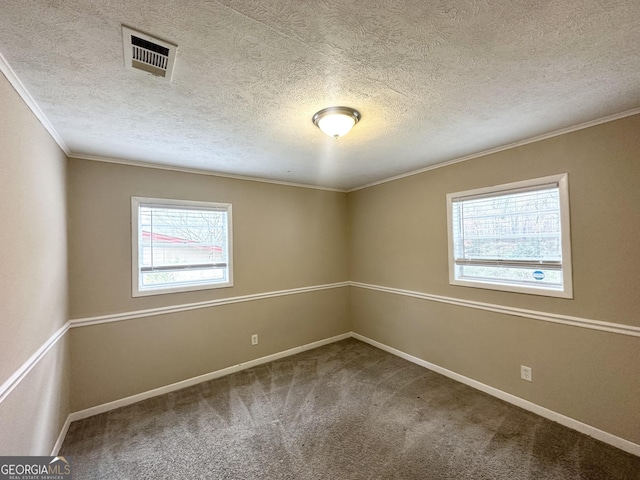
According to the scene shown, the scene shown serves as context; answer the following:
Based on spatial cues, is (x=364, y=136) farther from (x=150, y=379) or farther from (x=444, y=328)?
(x=150, y=379)

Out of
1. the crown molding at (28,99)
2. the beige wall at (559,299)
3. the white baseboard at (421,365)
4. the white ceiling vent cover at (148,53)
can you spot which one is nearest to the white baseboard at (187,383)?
the white baseboard at (421,365)

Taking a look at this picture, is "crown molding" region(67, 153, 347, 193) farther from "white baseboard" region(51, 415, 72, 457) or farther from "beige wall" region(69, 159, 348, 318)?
"white baseboard" region(51, 415, 72, 457)

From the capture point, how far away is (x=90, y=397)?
2516 millimetres

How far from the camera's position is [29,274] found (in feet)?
5.35

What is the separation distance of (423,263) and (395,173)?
1230 mm

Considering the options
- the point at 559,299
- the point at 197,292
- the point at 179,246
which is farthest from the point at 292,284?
the point at 559,299

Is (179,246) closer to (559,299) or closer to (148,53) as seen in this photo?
(148,53)

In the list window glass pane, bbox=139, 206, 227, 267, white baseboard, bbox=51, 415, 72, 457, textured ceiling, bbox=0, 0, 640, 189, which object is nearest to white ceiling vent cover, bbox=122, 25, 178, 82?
textured ceiling, bbox=0, 0, 640, 189

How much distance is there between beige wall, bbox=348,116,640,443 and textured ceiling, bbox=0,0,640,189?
341mm

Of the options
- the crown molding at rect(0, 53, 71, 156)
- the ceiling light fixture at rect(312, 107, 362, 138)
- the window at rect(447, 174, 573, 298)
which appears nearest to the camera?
the crown molding at rect(0, 53, 71, 156)

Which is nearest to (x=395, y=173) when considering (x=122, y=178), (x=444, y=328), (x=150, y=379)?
(x=444, y=328)

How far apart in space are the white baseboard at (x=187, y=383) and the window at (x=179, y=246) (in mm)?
1019

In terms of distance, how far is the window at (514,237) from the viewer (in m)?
2.32

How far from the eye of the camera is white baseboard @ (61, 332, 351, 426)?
2504mm
